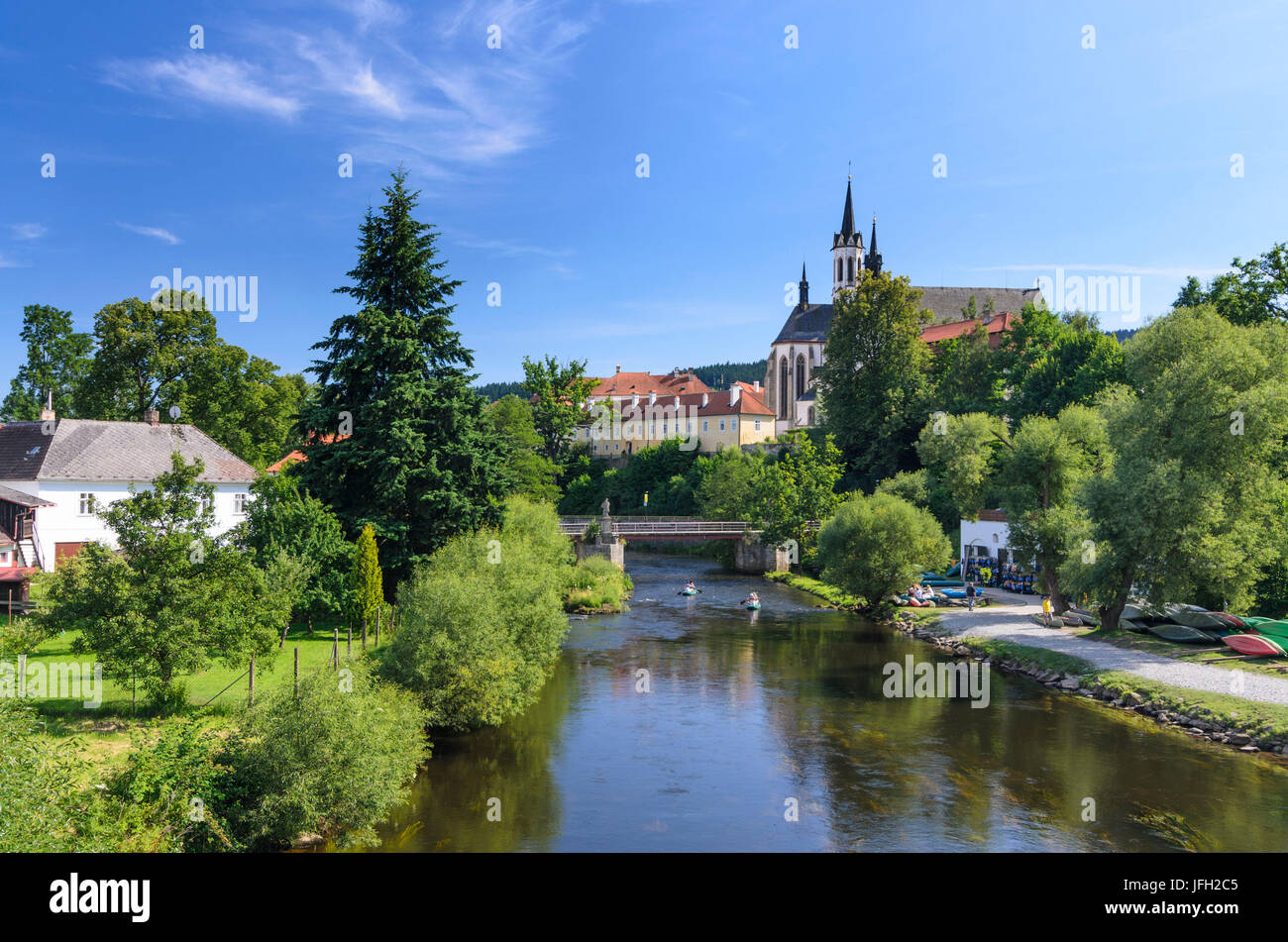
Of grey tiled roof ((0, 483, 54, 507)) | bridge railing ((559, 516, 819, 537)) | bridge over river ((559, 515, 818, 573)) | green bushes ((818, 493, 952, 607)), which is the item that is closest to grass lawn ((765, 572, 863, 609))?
bridge over river ((559, 515, 818, 573))

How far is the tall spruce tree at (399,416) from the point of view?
34.0 metres

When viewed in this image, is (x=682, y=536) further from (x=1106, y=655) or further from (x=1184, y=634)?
(x=1184, y=634)

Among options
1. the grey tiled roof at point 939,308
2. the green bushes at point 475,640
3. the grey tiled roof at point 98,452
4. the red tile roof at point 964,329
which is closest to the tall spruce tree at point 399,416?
the green bushes at point 475,640

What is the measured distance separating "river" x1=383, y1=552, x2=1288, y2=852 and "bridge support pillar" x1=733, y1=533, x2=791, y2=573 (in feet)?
115

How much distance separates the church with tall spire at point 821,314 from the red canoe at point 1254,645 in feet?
270

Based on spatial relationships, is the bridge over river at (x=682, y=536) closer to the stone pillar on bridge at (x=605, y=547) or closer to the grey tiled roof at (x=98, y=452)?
the stone pillar on bridge at (x=605, y=547)

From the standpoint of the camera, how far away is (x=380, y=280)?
117ft

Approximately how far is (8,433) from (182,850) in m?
37.8

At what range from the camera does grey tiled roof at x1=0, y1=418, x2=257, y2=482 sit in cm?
4122

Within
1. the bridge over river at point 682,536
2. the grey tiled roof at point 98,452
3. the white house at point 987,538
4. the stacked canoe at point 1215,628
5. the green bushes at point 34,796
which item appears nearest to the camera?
the green bushes at point 34,796

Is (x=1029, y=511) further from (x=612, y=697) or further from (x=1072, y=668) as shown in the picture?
(x=612, y=697)

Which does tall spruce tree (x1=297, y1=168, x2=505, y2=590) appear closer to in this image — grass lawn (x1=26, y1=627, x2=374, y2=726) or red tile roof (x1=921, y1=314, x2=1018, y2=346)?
grass lawn (x1=26, y1=627, x2=374, y2=726)

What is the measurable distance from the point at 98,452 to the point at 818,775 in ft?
126

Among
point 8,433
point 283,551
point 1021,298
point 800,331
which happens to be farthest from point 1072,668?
point 1021,298
